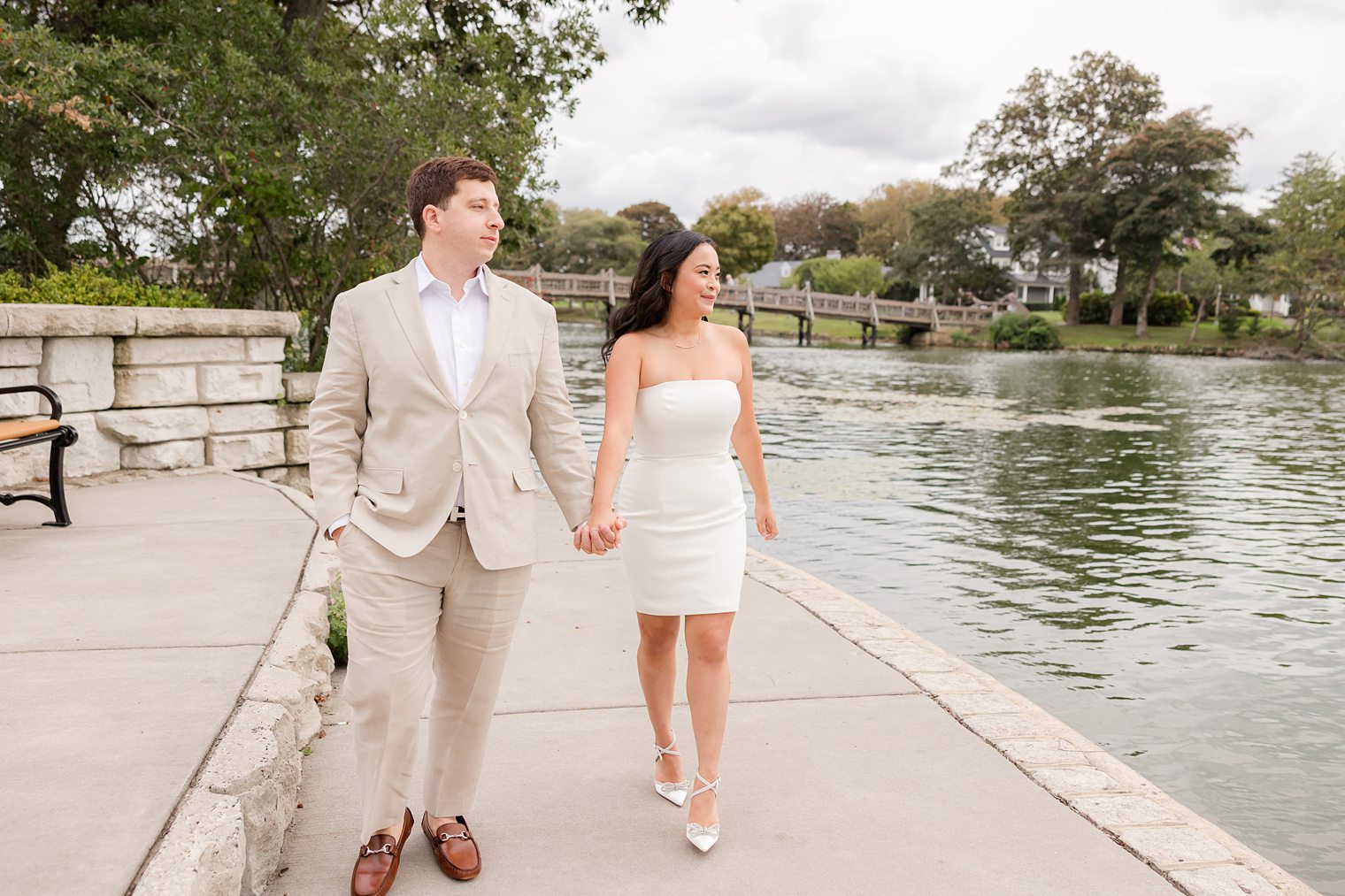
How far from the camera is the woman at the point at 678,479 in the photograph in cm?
Answer: 368

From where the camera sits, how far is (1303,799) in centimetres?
541

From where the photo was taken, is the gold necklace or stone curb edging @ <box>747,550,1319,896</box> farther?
the gold necklace

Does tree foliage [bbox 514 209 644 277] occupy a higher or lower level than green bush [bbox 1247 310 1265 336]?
higher

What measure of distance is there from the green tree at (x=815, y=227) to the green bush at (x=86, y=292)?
111918mm

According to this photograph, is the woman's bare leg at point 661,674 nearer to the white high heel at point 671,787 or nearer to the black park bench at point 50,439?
the white high heel at point 671,787

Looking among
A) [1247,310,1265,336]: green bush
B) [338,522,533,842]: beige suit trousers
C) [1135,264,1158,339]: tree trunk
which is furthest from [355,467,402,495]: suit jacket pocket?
[1135,264,1158,339]: tree trunk

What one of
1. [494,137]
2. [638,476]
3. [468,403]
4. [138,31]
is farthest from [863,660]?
[138,31]

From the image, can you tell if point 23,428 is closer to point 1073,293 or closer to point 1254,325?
point 1254,325

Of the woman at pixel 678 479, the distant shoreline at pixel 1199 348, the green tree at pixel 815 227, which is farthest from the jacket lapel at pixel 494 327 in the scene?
the green tree at pixel 815 227

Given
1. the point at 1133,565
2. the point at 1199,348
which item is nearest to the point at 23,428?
the point at 1133,565

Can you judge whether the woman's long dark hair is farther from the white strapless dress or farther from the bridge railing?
the bridge railing

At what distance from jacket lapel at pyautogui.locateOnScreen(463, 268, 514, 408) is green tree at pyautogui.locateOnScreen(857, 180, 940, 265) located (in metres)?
96.8

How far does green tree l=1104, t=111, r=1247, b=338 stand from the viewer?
5706 centimetres

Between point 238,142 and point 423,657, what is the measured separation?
8.92m
